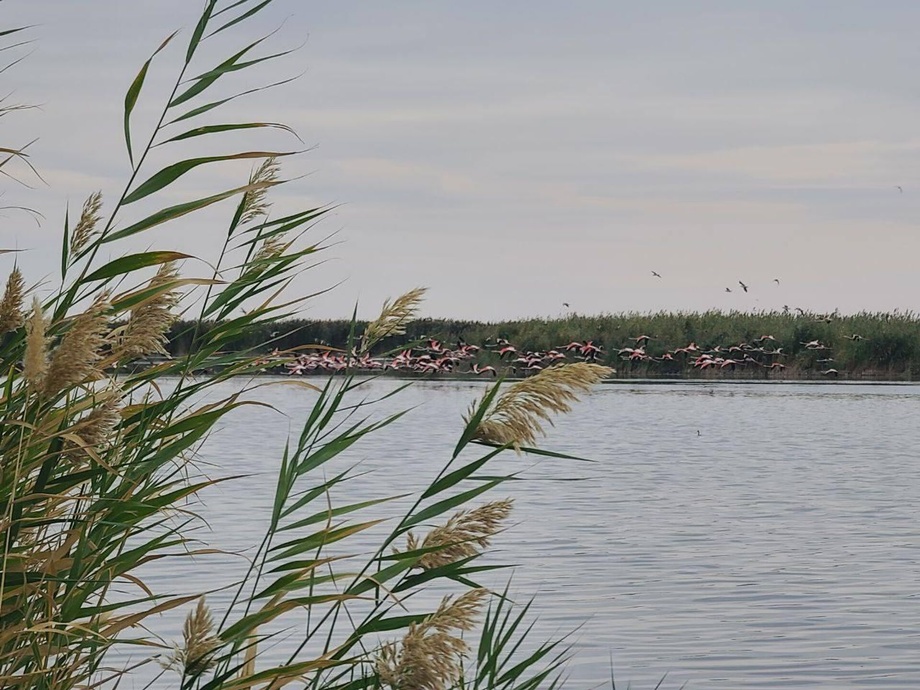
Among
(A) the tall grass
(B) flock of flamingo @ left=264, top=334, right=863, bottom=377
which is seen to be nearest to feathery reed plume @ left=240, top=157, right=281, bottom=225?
(A) the tall grass

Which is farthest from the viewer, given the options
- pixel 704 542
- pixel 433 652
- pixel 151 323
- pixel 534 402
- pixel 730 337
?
pixel 730 337

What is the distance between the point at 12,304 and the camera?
292 cm

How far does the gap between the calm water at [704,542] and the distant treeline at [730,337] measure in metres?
11.0

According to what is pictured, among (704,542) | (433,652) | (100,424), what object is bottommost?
(704,542)

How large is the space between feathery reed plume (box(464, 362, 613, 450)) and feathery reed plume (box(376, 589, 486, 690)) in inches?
11.8

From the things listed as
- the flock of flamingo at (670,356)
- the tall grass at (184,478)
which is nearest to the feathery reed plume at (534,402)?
the tall grass at (184,478)

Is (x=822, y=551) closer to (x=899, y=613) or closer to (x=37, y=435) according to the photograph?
(x=899, y=613)

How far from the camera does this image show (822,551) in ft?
34.7

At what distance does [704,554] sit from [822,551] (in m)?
0.97

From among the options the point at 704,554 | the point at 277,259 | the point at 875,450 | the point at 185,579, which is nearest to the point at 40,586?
the point at 277,259

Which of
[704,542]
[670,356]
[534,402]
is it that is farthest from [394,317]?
[670,356]

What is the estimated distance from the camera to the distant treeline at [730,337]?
3459cm

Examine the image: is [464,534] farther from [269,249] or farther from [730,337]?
[730,337]

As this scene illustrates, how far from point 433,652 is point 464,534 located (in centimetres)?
30
